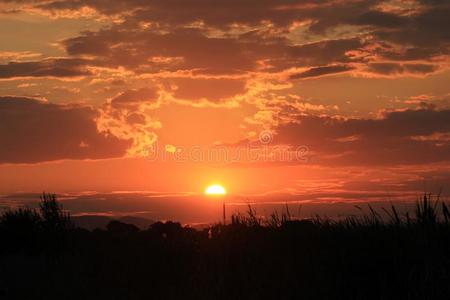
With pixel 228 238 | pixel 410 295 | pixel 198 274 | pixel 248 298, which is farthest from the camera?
pixel 228 238

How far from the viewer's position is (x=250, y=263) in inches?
753

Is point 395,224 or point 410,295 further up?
point 395,224

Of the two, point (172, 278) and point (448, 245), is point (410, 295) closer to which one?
point (448, 245)

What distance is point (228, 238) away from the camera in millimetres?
21844

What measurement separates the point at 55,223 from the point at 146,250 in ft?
18.2

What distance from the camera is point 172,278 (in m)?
19.8

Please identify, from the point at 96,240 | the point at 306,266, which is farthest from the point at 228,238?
the point at 96,240

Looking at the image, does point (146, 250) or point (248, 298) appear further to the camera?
point (146, 250)

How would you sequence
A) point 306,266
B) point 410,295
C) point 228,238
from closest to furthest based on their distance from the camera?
point 410,295
point 306,266
point 228,238

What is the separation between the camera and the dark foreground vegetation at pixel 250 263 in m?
16.7

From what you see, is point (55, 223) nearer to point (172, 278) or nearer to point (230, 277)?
point (172, 278)

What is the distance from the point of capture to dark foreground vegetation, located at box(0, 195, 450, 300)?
1667 centimetres

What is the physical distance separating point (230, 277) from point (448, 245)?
5048 mm

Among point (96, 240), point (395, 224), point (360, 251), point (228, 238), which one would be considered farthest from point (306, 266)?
point (96, 240)
